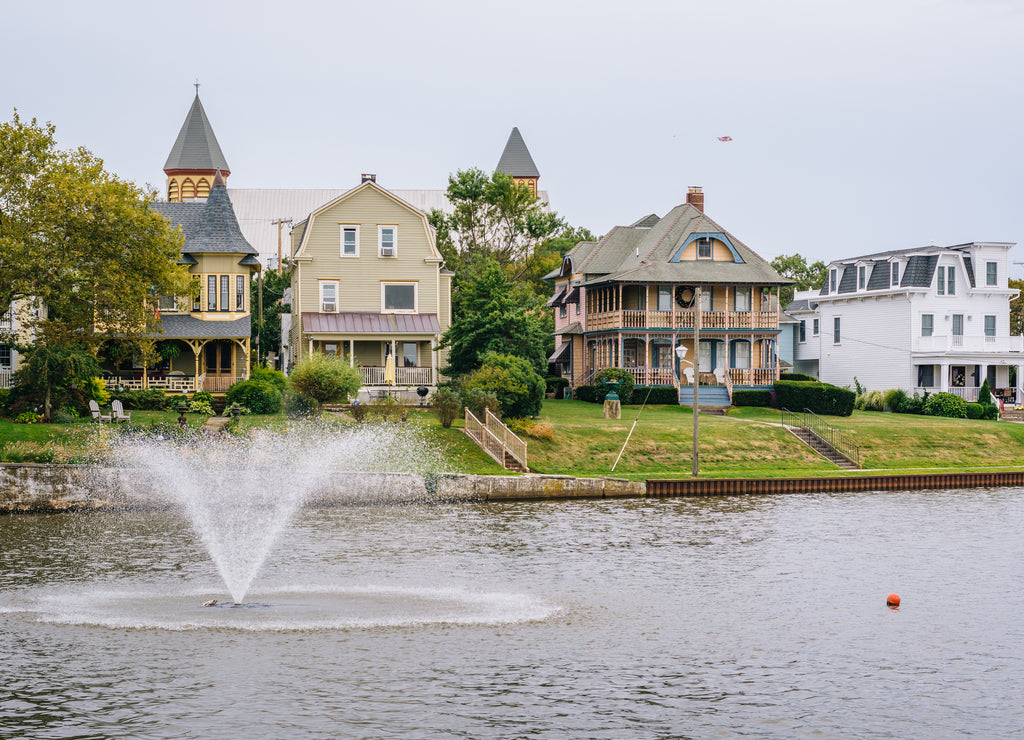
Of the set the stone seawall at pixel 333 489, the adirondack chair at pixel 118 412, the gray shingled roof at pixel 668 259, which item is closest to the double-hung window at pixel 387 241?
the gray shingled roof at pixel 668 259

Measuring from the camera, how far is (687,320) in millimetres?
64375

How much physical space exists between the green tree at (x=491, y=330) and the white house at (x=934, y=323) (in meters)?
Result: 24.9

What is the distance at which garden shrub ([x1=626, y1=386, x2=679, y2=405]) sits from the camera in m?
61.2

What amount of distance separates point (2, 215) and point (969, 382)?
5478 centimetres

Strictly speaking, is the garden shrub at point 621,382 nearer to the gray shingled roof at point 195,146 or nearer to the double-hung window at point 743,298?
the double-hung window at point 743,298

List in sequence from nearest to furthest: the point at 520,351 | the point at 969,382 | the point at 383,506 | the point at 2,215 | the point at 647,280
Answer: the point at 383,506 → the point at 2,215 → the point at 520,351 → the point at 647,280 → the point at 969,382

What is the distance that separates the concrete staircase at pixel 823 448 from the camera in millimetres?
48719

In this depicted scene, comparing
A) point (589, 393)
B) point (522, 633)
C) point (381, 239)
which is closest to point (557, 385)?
point (589, 393)

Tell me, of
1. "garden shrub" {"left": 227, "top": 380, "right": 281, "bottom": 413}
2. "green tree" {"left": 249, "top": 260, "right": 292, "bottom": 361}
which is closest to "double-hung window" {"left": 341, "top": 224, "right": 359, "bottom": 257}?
"garden shrub" {"left": 227, "top": 380, "right": 281, "bottom": 413}

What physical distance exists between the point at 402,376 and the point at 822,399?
21455mm

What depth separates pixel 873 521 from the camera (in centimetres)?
3625

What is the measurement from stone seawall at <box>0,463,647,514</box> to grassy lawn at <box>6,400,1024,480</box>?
5.56 ft

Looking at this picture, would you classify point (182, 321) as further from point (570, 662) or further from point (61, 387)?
point (570, 662)

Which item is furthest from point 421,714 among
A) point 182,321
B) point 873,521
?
point 182,321
